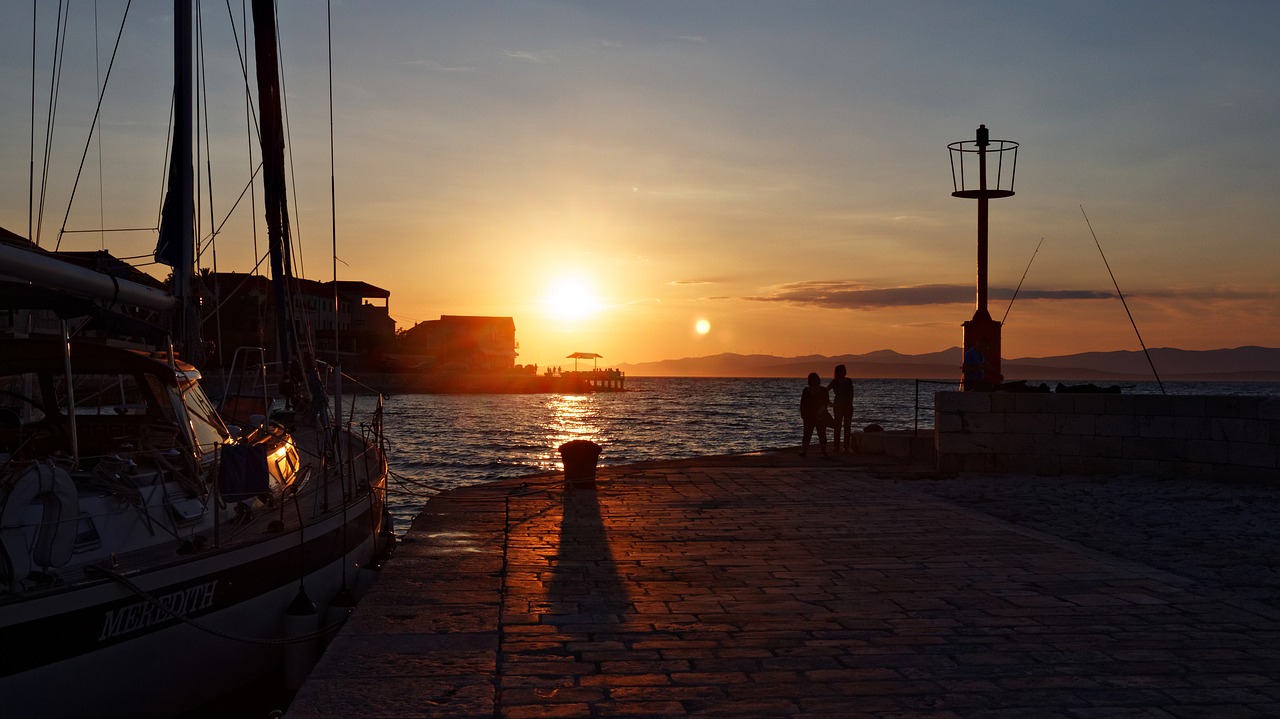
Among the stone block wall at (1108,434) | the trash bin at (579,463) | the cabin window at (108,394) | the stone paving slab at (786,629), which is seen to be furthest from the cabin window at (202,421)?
the stone block wall at (1108,434)

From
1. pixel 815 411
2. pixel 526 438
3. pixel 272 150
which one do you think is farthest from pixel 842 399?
pixel 526 438

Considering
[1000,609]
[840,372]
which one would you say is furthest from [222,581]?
[840,372]

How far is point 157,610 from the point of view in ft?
19.2

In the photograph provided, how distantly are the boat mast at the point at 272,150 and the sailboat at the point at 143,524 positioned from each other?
302 centimetres

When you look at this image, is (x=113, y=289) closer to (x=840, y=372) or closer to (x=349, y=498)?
(x=349, y=498)

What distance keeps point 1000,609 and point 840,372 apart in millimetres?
11822

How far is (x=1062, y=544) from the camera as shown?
9.31 metres

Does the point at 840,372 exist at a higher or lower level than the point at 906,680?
higher

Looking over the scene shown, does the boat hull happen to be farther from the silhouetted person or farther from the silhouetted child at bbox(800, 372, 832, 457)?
the silhouetted person

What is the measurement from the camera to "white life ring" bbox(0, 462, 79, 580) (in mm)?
5305

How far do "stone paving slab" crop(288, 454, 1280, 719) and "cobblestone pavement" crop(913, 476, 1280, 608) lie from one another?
481 mm

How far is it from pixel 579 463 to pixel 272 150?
18.6 feet

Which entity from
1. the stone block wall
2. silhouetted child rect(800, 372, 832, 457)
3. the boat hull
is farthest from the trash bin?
silhouetted child rect(800, 372, 832, 457)

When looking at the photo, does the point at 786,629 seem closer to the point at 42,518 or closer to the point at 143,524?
the point at 143,524
